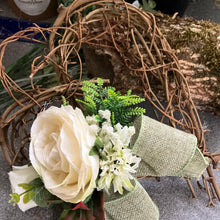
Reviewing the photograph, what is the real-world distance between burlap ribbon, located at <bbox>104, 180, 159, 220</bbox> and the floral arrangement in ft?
0.09

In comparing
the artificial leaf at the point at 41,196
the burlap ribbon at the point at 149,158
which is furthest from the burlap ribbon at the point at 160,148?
the artificial leaf at the point at 41,196

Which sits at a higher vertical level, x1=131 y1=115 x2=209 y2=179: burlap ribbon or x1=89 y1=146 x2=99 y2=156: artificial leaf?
x1=89 y1=146 x2=99 y2=156: artificial leaf

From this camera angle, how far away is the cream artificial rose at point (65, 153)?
1.19 ft

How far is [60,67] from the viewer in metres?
0.50

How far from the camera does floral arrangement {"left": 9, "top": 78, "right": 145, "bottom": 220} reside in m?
0.37

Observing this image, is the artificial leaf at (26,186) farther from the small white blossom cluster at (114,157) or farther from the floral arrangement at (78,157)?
the small white blossom cluster at (114,157)

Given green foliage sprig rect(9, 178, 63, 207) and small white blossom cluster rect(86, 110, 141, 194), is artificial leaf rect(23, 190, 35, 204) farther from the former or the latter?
small white blossom cluster rect(86, 110, 141, 194)

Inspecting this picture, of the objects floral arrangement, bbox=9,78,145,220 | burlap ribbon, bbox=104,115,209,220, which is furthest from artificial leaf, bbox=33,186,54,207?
burlap ribbon, bbox=104,115,209,220

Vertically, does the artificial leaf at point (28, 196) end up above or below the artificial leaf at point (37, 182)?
below

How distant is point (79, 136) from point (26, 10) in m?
0.76

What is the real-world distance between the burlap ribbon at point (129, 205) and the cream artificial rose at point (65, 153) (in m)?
0.08

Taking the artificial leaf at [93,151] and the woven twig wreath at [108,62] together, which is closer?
the artificial leaf at [93,151]

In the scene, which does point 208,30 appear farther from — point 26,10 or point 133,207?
point 26,10

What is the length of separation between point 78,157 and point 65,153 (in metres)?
0.02
